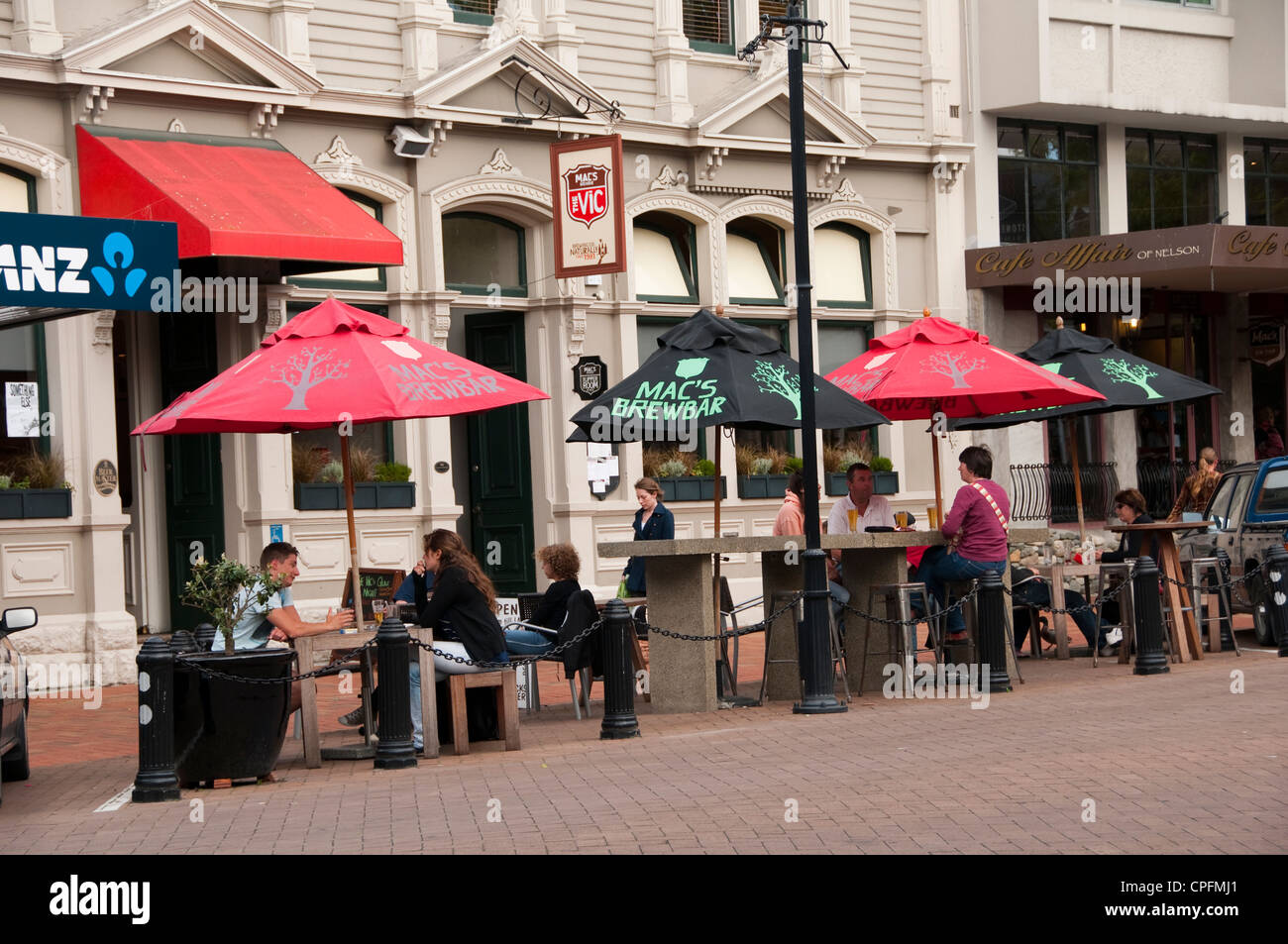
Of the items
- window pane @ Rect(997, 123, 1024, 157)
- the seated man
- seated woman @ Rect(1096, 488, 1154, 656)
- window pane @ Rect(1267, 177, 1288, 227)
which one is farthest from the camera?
window pane @ Rect(1267, 177, 1288, 227)

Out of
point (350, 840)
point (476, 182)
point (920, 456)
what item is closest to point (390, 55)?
point (476, 182)

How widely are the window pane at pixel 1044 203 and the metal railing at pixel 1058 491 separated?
127 inches

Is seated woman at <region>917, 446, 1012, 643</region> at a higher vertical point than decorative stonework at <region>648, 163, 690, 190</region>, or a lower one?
lower

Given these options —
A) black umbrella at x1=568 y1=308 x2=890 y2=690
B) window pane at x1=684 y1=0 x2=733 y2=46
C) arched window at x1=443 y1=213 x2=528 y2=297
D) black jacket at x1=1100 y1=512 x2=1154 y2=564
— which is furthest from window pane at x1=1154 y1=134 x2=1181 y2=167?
black umbrella at x1=568 y1=308 x2=890 y2=690

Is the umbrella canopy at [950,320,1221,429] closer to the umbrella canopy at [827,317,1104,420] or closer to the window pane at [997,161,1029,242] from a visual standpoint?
the umbrella canopy at [827,317,1104,420]

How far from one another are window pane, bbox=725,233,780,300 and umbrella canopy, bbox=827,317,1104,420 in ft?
20.6

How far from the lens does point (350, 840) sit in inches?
327

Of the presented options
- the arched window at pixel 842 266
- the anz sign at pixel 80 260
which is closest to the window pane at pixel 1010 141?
the arched window at pixel 842 266

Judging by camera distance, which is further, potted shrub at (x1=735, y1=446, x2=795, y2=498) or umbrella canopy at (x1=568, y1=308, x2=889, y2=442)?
potted shrub at (x1=735, y1=446, x2=795, y2=498)

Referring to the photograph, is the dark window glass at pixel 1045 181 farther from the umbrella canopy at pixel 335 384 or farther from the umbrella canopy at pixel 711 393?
the umbrella canopy at pixel 335 384

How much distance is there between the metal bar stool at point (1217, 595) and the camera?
51.3ft

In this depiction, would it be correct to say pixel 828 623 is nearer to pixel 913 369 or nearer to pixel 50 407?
pixel 913 369

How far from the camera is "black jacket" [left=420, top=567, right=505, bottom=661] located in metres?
11.6

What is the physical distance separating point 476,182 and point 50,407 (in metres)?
5.14
